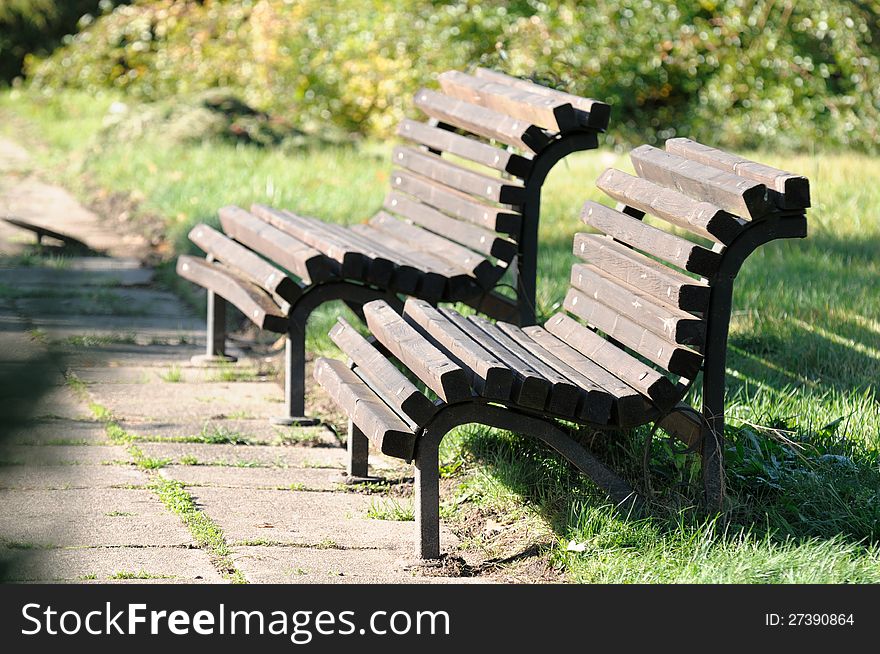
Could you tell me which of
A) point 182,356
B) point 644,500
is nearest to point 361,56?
point 182,356

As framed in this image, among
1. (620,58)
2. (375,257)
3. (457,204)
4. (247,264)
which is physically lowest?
(247,264)

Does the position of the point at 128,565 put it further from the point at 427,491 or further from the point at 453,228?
the point at 453,228

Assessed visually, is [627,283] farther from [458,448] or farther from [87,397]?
[87,397]

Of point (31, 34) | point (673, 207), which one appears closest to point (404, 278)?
point (673, 207)

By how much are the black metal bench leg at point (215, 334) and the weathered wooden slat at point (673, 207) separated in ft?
6.36

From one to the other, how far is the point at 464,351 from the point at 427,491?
0.38 meters

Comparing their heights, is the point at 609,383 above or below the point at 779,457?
above

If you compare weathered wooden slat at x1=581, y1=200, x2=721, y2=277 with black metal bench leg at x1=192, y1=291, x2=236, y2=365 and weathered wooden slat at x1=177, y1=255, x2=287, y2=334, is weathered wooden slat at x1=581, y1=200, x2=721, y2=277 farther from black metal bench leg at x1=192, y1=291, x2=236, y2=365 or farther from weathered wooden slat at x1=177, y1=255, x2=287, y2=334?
black metal bench leg at x1=192, y1=291, x2=236, y2=365

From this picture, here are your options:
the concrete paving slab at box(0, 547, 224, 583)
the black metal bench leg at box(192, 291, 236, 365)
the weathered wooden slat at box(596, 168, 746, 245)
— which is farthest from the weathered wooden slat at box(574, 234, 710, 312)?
the black metal bench leg at box(192, 291, 236, 365)

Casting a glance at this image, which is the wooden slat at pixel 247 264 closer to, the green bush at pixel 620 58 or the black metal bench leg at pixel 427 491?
the black metal bench leg at pixel 427 491

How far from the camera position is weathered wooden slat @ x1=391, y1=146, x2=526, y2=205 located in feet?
13.2

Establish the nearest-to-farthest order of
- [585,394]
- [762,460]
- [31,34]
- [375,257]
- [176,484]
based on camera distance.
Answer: [585,394] → [762,460] → [176,484] → [375,257] → [31,34]

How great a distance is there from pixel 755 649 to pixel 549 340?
4.02 feet

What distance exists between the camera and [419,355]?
2.95m
